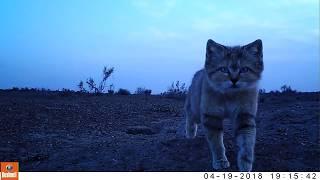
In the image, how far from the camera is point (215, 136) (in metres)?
3.94

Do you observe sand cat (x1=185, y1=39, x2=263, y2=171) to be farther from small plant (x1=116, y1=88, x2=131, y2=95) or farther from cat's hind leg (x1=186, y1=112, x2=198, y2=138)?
small plant (x1=116, y1=88, x2=131, y2=95)

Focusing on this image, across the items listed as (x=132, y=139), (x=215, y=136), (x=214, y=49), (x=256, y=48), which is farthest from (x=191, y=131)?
(x=256, y=48)

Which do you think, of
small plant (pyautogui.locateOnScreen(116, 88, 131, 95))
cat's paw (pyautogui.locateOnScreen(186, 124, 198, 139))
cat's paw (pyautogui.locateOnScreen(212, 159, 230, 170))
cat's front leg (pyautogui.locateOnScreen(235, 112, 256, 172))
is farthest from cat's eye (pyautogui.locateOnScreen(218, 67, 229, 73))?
small plant (pyautogui.locateOnScreen(116, 88, 131, 95))

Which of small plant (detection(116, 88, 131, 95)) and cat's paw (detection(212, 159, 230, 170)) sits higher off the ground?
small plant (detection(116, 88, 131, 95))

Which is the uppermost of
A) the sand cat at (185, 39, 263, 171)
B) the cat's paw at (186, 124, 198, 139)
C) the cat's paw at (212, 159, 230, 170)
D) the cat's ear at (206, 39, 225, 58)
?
the cat's ear at (206, 39, 225, 58)

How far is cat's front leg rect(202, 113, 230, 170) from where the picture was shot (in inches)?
153

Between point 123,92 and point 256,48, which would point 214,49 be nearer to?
point 256,48

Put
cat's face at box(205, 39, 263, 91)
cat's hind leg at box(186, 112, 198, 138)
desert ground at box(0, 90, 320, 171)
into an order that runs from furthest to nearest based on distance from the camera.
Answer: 1. cat's hind leg at box(186, 112, 198, 138)
2. desert ground at box(0, 90, 320, 171)
3. cat's face at box(205, 39, 263, 91)

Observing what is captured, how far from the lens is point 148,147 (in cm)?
455

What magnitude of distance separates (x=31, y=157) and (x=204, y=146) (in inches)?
60.0

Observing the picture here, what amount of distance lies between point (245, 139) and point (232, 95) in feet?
1.12

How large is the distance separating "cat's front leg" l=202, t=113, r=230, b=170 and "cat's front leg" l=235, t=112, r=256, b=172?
14 cm

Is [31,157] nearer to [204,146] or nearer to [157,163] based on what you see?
[157,163]

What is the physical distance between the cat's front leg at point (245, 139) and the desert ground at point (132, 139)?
167 mm
